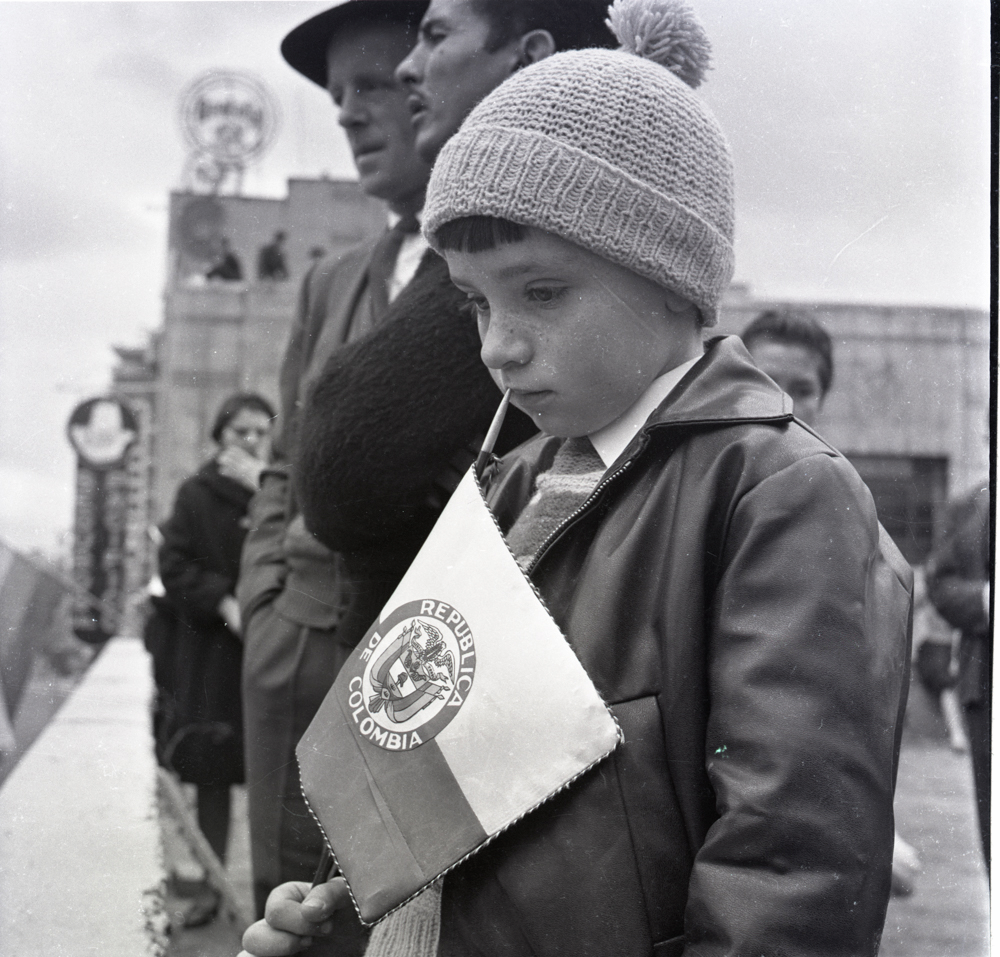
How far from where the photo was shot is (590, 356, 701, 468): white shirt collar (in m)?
1.32

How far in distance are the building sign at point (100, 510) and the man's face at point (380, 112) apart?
772 millimetres

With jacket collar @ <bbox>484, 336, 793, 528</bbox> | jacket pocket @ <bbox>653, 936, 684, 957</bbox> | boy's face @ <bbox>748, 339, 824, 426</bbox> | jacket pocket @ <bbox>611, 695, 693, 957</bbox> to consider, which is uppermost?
jacket collar @ <bbox>484, 336, 793, 528</bbox>

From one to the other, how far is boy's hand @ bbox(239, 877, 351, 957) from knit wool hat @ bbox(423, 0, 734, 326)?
860 mm

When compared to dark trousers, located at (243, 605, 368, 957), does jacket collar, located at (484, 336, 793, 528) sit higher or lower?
higher

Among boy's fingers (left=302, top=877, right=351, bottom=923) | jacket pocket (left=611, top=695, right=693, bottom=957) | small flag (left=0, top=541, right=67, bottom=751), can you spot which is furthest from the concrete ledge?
jacket pocket (left=611, top=695, right=693, bottom=957)

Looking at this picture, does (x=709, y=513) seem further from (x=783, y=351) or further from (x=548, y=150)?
(x=783, y=351)

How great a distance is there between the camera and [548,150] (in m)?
1.26

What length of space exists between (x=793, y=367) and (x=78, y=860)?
5.42 ft

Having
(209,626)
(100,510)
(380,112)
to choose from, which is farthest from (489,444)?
(100,510)

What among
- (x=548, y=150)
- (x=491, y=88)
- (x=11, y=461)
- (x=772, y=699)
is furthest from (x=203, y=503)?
(x=772, y=699)

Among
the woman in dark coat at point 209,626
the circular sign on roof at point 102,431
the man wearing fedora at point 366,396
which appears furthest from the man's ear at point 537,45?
the circular sign on roof at point 102,431

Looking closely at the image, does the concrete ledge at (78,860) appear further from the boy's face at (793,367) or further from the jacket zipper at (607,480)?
the boy's face at (793,367)

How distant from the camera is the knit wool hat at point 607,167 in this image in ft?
4.10

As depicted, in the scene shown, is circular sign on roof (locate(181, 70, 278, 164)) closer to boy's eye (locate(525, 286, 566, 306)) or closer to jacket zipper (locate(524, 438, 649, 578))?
boy's eye (locate(525, 286, 566, 306))
